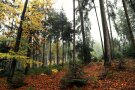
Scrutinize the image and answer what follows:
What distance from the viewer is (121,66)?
47.5 feet

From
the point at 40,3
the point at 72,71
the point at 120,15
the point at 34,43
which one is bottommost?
the point at 72,71

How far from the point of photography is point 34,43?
23531 mm

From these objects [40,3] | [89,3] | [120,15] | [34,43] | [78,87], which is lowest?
[78,87]

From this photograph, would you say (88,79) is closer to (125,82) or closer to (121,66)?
(125,82)

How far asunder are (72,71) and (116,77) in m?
2.86

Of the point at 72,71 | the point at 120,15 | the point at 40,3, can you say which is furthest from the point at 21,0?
the point at 120,15

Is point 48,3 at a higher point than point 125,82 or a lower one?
higher

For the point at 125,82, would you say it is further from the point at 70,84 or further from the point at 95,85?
the point at 70,84

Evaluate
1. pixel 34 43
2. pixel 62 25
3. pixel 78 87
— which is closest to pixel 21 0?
pixel 34 43

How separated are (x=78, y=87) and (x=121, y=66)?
5.15 metres

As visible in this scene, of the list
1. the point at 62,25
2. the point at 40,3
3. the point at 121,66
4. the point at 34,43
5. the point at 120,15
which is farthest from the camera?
the point at 120,15

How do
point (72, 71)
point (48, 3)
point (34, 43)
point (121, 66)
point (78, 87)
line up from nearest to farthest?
point (78, 87) < point (72, 71) < point (121, 66) < point (48, 3) < point (34, 43)

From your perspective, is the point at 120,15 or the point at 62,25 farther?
the point at 120,15

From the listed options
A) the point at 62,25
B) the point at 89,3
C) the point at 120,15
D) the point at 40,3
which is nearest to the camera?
the point at 40,3
